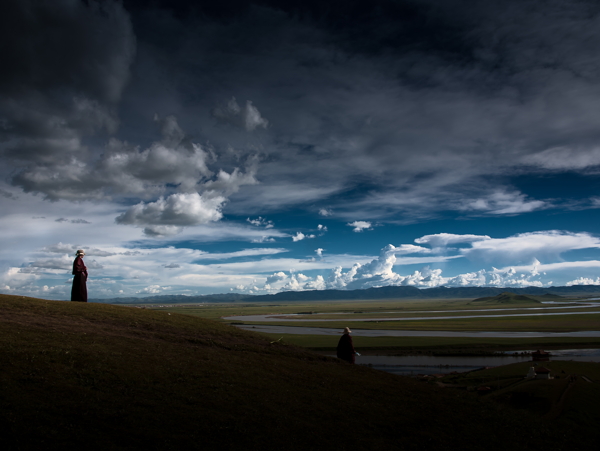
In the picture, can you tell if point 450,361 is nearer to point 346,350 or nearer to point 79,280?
point 346,350

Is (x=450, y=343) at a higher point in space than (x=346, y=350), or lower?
lower

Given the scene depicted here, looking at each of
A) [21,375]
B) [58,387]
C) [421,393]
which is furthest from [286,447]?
[421,393]

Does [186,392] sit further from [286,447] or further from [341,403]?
[341,403]

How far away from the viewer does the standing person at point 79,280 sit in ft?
92.5

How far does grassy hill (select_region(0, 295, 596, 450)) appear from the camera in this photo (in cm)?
1119

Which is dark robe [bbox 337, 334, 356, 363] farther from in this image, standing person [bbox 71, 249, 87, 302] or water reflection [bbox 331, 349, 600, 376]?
water reflection [bbox 331, 349, 600, 376]

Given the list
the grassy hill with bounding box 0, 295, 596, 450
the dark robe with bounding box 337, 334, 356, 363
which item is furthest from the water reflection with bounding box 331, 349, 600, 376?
the grassy hill with bounding box 0, 295, 596, 450

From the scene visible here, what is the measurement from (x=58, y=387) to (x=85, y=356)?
338cm

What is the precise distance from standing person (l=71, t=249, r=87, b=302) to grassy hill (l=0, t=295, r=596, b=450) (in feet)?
10.5

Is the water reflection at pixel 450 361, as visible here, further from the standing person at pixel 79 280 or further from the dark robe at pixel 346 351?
the standing person at pixel 79 280

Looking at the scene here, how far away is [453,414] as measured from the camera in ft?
61.0

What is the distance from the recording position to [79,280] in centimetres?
2856

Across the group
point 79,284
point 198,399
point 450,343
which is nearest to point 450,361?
point 450,343

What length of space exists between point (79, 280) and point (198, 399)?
1938cm
